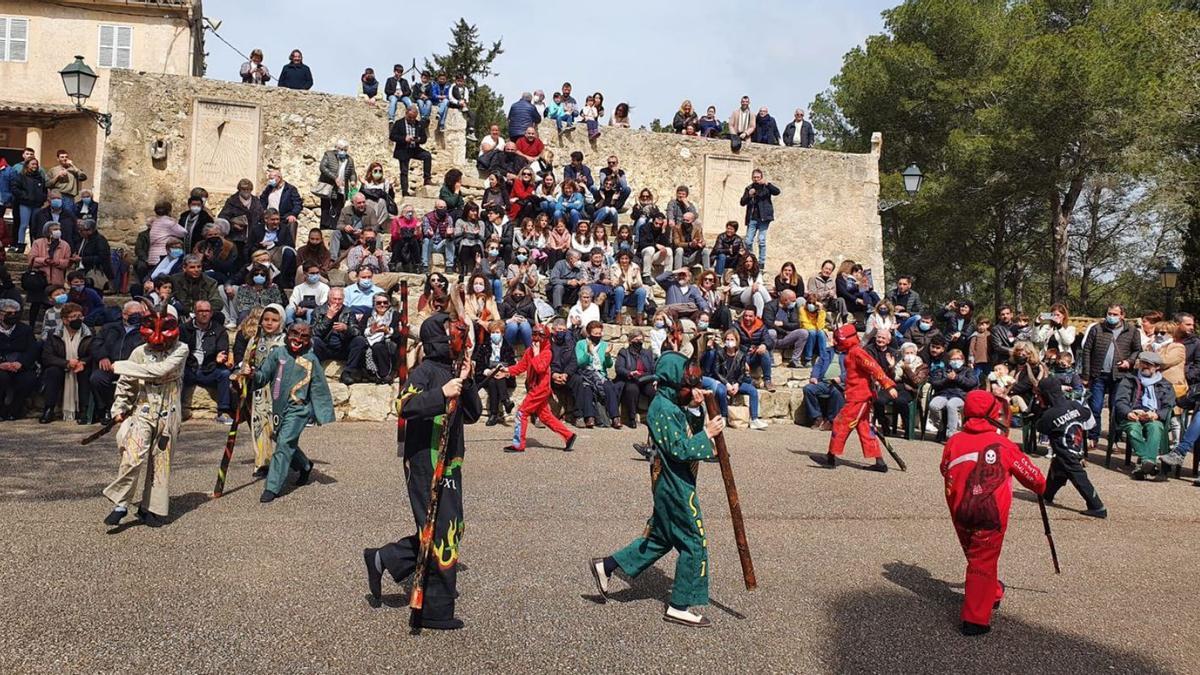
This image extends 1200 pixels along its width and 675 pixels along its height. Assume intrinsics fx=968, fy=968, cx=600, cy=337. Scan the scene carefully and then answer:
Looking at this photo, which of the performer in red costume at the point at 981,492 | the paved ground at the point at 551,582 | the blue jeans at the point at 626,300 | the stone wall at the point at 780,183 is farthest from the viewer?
the stone wall at the point at 780,183

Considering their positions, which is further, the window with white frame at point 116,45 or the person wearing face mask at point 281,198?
the window with white frame at point 116,45

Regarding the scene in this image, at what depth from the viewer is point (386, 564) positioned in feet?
18.1

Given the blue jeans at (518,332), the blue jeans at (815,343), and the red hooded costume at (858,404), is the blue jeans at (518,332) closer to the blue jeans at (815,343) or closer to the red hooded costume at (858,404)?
the blue jeans at (815,343)

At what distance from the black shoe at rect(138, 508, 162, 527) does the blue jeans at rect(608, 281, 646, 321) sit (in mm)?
9482

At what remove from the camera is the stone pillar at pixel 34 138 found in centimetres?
2631

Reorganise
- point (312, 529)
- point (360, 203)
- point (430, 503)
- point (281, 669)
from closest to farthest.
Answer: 1. point (281, 669)
2. point (430, 503)
3. point (312, 529)
4. point (360, 203)

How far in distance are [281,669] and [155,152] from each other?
54.3 feet

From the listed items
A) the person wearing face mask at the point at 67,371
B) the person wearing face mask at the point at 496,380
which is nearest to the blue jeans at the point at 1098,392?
the person wearing face mask at the point at 496,380

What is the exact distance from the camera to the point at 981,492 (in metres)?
5.82

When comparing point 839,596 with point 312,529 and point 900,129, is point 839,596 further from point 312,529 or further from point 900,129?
point 900,129

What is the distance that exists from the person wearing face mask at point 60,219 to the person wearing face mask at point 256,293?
3.23 meters

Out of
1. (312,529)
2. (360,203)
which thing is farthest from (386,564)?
(360,203)

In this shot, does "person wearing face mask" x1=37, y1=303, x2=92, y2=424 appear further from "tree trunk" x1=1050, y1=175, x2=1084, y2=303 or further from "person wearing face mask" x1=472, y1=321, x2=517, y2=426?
"tree trunk" x1=1050, y1=175, x2=1084, y2=303

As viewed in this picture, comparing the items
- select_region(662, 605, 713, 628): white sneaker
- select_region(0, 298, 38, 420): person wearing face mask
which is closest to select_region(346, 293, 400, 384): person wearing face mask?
select_region(0, 298, 38, 420): person wearing face mask
